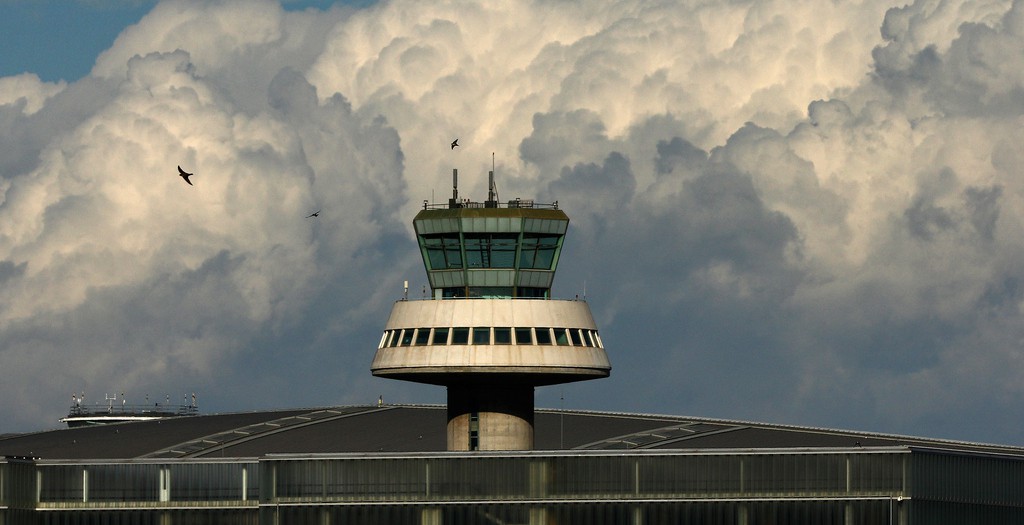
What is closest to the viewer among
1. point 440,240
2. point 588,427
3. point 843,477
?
point 843,477

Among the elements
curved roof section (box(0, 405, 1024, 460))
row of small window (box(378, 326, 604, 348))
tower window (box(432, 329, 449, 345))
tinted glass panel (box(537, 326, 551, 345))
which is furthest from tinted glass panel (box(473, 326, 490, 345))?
curved roof section (box(0, 405, 1024, 460))

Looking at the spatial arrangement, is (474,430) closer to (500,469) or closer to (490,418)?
(490,418)

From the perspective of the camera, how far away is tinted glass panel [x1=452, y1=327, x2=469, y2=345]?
421ft

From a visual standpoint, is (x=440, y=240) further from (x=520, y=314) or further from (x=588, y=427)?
(x=588, y=427)

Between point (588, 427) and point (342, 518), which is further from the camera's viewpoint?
point (588, 427)

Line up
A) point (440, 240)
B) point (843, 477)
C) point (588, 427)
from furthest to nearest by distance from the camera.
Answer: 1. point (588, 427)
2. point (440, 240)
3. point (843, 477)

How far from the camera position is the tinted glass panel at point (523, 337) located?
5059 inches

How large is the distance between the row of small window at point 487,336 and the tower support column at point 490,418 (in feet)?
11.0

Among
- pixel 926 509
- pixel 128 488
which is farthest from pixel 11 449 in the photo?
pixel 926 509

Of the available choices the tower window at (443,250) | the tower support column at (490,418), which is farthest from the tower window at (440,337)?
the tower window at (443,250)

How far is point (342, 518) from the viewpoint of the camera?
415 ft

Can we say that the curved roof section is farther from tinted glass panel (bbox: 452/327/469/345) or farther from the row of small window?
tinted glass panel (bbox: 452/327/469/345)

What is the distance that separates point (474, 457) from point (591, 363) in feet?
28.8

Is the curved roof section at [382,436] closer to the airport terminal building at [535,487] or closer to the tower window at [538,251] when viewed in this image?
the airport terminal building at [535,487]
